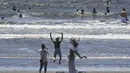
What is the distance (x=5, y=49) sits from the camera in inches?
948

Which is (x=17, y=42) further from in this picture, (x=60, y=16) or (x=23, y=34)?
(x=60, y=16)

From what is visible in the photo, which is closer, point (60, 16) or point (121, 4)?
point (60, 16)

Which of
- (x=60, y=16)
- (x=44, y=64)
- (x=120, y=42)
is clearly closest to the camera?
(x=44, y=64)

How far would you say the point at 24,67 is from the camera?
19.0 m

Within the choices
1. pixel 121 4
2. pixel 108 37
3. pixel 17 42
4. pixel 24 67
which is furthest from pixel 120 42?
pixel 121 4

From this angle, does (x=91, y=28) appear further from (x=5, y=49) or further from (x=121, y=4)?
(x=121, y=4)

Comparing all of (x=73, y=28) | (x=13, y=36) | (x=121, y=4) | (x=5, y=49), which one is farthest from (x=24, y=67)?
(x=121, y=4)

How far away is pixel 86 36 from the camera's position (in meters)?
29.6

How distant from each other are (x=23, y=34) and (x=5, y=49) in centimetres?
686

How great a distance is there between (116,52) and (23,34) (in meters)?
9.95

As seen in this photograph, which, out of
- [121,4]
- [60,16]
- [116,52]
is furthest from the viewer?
[121,4]

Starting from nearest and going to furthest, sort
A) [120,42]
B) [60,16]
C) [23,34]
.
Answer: [120,42]
[23,34]
[60,16]

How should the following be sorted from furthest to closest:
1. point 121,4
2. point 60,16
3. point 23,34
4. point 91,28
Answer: point 121,4
point 60,16
point 91,28
point 23,34

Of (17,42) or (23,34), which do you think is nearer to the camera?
(17,42)
